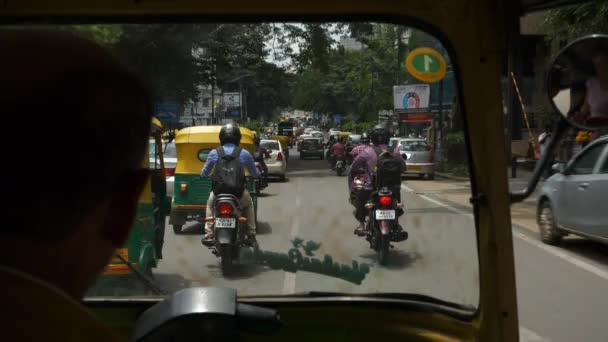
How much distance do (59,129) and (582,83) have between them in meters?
1.08

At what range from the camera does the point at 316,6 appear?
68.5 inches

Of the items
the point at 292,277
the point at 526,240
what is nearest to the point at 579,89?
the point at 292,277

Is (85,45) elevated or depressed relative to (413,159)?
elevated

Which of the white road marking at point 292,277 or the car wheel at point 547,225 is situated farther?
the car wheel at point 547,225

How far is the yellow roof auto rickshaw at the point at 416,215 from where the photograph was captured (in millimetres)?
1658

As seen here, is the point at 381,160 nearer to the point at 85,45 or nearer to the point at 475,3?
the point at 475,3

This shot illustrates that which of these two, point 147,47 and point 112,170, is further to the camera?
point 147,47

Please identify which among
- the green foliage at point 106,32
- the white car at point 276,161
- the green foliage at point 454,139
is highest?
the green foliage at point 106,32

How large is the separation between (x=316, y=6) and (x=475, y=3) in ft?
1.20

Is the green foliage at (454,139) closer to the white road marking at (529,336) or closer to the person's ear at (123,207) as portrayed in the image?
the person's ear at (123,207)

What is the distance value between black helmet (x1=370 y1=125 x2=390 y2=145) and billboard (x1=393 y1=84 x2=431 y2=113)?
245 mm

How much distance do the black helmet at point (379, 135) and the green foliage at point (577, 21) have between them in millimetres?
7110

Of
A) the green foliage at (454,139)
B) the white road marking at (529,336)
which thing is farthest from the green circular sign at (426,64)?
the white road marking at (529,336)

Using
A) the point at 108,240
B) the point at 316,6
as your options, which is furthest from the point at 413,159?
the point at 108,240
